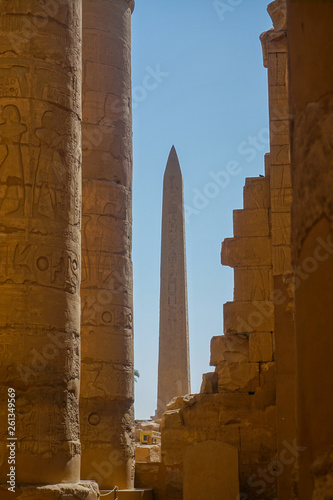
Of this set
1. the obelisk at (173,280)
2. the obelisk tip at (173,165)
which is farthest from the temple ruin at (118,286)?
the obelisk tip at (173,165)

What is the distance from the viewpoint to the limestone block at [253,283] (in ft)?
41.5

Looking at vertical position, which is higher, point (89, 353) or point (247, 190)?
point (247, 190)

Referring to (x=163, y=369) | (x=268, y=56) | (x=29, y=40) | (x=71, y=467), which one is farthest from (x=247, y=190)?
(x=163, y=369)

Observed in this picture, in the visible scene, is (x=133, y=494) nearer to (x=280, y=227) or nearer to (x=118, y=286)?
(x=118, y=286)

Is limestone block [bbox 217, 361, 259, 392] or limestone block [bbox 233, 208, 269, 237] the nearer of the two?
limestone block [bbox 217, 361, 259, 392]

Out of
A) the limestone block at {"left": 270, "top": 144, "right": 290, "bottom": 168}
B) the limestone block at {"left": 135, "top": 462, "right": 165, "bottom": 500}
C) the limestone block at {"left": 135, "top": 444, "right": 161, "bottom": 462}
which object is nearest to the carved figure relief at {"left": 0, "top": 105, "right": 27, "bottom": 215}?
the limestone block at {"left": 270, "top": 144, "right": 290, "bottom": 168}

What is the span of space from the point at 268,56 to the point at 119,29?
95.6 inches

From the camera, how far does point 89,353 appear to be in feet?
39.0

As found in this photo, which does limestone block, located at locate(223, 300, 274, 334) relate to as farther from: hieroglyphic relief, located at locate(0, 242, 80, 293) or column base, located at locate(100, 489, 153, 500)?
hieroglyphic relief, located at locate(0, 242, 80, 293)

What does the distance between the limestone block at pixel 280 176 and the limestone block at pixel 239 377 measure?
108 inches

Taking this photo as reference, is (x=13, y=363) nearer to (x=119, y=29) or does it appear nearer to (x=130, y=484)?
(x=130, y=484)

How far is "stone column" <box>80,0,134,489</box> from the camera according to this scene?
11.8 meters

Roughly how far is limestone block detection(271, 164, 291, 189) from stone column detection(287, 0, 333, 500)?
9.34 meters

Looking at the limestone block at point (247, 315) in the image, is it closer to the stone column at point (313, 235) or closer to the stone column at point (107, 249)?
the stone column at point (107, 249)
